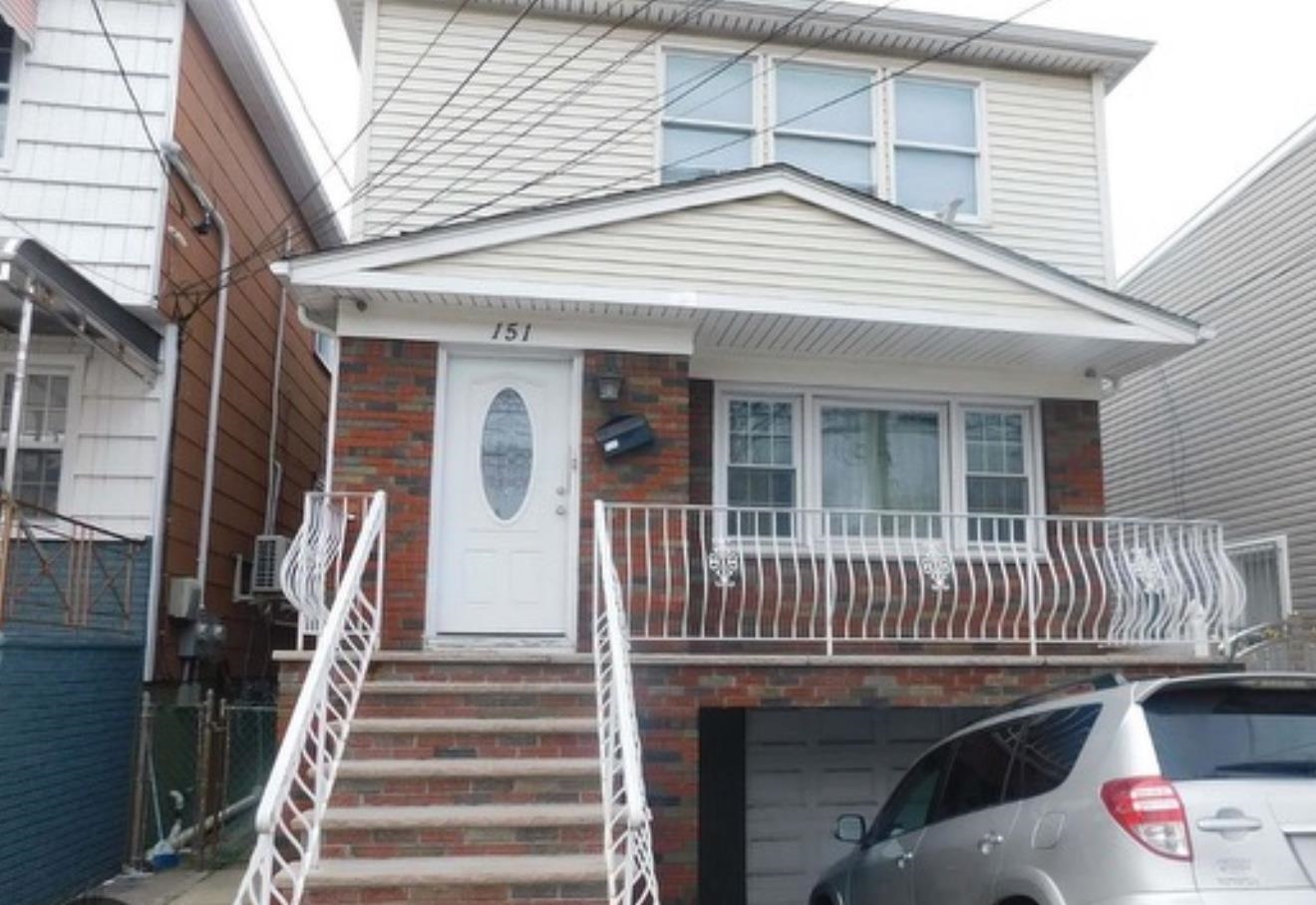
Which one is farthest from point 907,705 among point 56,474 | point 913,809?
point 56,474

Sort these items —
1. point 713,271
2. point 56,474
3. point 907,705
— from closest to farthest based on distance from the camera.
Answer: point 907,705 < point 713,271 < point 56,474

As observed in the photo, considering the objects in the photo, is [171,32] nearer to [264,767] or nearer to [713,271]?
[713,271]

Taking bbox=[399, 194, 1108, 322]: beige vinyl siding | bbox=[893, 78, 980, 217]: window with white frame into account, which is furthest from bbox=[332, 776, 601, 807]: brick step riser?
bbox=[893, 78, 980, 217]: window with white frame

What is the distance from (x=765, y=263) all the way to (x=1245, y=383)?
6.86 m

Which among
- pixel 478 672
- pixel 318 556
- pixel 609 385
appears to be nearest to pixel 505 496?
pixel 609 385

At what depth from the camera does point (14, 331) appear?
841 cm

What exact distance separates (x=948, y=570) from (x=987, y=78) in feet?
15.0

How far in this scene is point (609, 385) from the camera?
25.7 feet

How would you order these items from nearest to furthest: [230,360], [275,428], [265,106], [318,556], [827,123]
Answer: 1. [318,556]
2. [827,123]
3. [230,360]
4. [265,106]
5. [275,428]

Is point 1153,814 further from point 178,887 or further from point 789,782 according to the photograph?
point 178,887

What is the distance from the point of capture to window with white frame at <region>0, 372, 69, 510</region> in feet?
27.4

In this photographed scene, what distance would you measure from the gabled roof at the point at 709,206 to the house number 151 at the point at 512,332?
0.58m

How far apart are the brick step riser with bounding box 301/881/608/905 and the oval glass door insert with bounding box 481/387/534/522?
3287 mm

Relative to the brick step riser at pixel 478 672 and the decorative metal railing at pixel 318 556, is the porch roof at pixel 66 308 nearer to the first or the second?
the decorative metal railing at pixel 318 556
